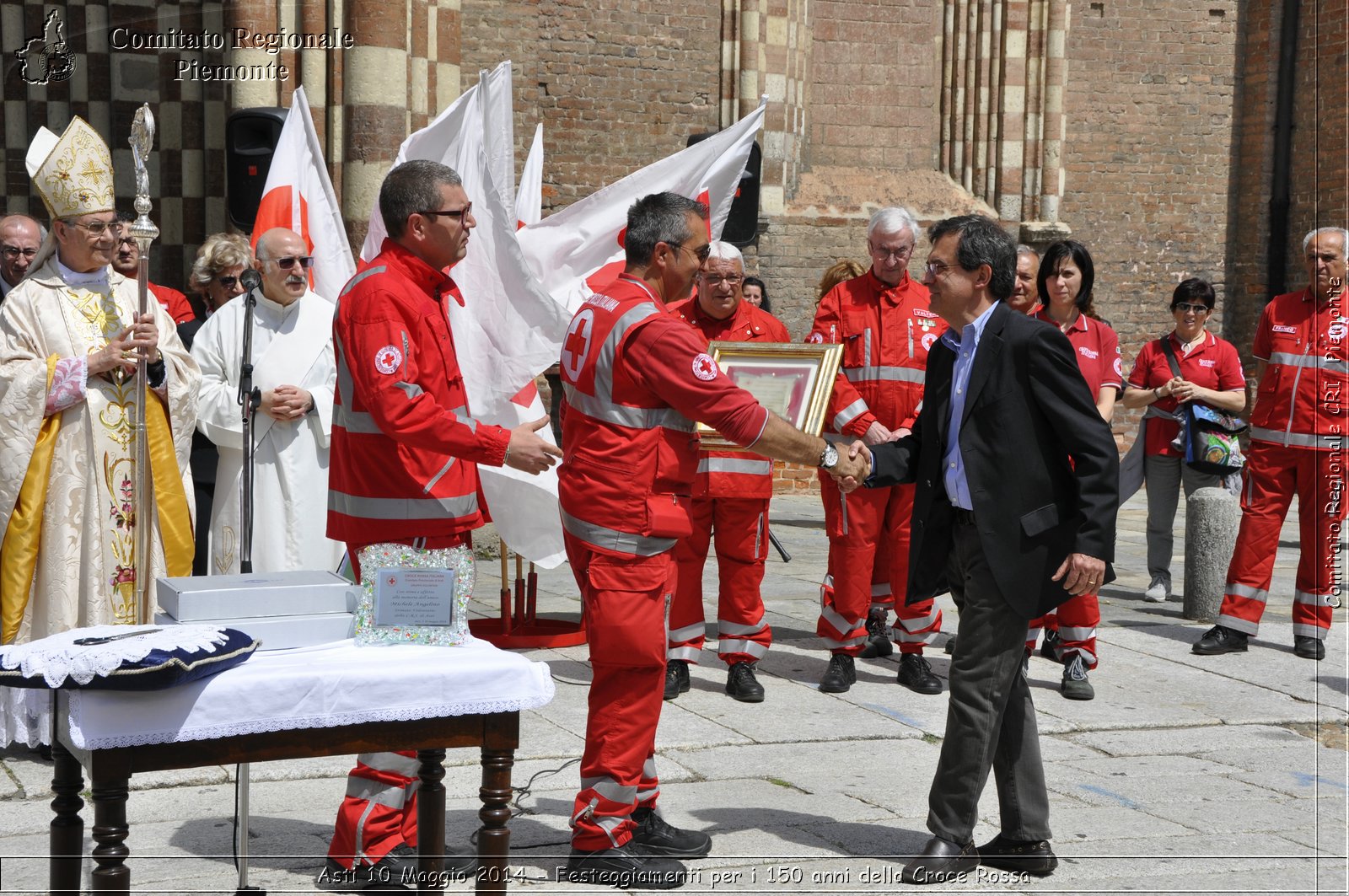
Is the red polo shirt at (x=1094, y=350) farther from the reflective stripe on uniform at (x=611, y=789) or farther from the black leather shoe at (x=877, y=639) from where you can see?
the reflective stripe on uniform at (x=611, y=789)

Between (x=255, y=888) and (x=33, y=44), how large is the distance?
9425 millimetres

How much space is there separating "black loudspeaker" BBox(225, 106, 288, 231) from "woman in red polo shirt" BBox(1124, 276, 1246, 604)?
18.7ft

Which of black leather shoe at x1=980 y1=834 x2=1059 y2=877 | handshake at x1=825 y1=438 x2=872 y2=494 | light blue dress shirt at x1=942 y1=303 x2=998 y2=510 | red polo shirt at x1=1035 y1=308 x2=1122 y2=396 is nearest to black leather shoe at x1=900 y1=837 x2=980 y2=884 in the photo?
black leather shoe at x1=980 y1=834 x2=1059 y2=877

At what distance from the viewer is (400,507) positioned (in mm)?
4402

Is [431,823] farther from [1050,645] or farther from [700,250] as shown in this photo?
[1050,645]

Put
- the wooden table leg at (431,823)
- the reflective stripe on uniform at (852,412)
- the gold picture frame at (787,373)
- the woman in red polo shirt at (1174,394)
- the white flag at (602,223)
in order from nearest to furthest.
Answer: the wooden table leg at (431,823) → the gold picture frame at (787,373) → the reflective stripe on uniform at (852,412) → the white flag at (602,223) → the woman in red polo shirt at (1174,394)

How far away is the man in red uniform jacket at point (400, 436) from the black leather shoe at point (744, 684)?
8.27ft

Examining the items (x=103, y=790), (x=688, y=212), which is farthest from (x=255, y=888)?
(x=688, y=212)

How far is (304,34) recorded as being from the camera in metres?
10.1

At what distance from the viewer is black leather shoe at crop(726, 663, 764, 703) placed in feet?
22.2

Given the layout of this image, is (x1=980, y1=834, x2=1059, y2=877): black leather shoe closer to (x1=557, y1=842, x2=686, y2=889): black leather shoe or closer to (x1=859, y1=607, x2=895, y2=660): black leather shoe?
(x1=557, y1=842, x2=686, y2=889): black leather shoe

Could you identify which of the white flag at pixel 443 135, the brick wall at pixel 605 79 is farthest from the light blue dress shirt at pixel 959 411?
the brick wall at pixel 605 79

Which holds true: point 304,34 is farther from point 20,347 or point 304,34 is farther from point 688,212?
point 688,212

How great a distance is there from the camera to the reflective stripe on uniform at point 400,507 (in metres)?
4.40
